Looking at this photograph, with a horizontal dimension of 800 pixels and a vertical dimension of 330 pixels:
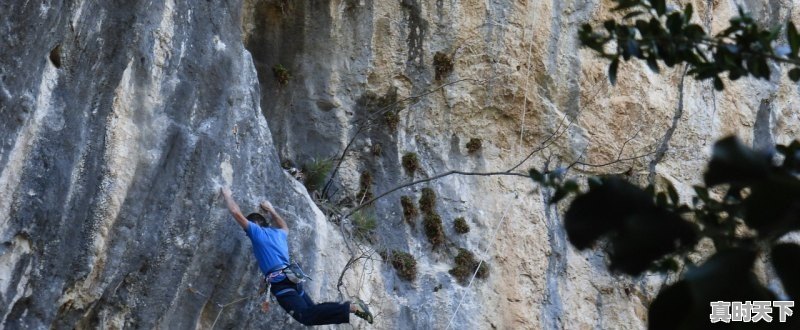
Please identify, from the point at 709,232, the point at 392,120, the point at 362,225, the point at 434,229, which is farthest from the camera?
the point at 392,120

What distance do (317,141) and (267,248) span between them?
2.15 metres

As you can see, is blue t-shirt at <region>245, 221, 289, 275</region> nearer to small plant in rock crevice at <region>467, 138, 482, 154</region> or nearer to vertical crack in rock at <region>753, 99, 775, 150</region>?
small plant in rock crevice at <region>467, 138, 482, 154</region>

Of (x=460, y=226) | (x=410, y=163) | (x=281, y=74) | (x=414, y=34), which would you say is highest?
(x=414, y=34)

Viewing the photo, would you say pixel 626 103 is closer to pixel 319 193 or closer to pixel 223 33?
pixel 319 193

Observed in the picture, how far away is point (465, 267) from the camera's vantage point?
8812 mm

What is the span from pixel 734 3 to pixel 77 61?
23.8 ft

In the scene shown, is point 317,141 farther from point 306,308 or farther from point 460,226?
point 306,308


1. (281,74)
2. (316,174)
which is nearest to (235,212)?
(316,174)

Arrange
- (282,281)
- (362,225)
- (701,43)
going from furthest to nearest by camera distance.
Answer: (362,225) < (282,281) < (701,43)

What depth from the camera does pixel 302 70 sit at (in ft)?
29.8

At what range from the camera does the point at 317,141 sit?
8.97 m

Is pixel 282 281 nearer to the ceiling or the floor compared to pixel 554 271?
nearer to the floor

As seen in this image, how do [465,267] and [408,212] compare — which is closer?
[465,267]

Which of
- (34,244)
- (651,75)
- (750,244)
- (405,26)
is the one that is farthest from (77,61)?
(651,75)
